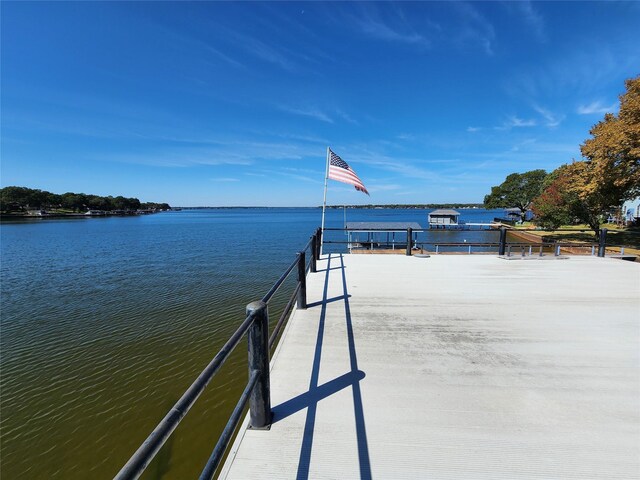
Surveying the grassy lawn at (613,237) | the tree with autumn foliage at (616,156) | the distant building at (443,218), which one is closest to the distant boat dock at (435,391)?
the grassy lawn at (613,237)

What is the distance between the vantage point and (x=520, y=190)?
67875 mm

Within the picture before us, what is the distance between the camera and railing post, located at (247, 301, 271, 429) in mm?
2066

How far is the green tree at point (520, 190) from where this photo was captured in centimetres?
6456

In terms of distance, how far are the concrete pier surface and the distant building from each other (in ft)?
175

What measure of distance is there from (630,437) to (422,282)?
161 inches

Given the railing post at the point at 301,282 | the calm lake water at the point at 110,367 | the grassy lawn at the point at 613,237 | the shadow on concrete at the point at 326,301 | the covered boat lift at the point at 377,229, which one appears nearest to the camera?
the calm lake water at the point at 110,367

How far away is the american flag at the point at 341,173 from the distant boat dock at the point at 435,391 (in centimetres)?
520

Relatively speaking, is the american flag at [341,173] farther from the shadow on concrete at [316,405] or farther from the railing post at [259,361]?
the railing post at [259,361]

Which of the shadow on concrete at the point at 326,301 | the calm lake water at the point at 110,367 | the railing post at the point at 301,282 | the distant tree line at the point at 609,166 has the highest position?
the distant tree line at the point at 609,166

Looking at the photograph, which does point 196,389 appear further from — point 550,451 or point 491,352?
point 491,352

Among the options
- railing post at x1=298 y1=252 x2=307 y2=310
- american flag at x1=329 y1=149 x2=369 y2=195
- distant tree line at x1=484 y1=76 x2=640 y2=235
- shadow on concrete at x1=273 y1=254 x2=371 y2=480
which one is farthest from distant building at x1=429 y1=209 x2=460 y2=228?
shadow on concrete at x1=273 y1=254 x2=371 y2=480

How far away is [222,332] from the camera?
25.3 feet

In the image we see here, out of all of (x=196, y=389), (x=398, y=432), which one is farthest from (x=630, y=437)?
(x=196, y=389)

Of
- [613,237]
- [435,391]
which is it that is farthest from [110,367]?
[613,237]
